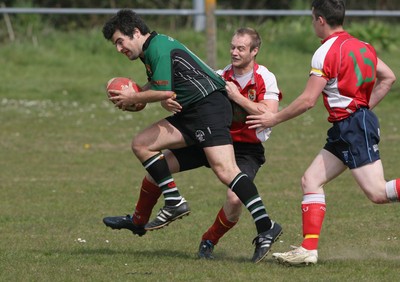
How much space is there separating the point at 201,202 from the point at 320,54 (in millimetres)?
4322

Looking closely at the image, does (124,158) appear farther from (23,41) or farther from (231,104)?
(23,41)

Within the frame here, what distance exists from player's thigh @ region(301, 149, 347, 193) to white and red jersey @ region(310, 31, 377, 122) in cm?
31

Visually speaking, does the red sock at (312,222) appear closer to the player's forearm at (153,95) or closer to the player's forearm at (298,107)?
the player's forearm at (298,107)

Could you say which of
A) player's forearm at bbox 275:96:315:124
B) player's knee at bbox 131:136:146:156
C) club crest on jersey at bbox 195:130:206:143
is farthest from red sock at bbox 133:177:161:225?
player's forearm at bbox 275:96:315:124

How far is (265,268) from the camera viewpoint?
7277 millimetres

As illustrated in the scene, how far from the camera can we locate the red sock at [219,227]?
807 cm

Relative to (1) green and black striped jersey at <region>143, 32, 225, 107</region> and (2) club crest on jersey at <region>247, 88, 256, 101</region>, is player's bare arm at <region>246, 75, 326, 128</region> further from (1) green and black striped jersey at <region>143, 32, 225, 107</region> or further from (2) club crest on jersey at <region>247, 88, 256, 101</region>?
(1) green and black striped jersey at <region>143, 32, 225, 107</region>

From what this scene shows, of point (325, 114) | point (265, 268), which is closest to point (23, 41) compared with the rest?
point (325, 114)

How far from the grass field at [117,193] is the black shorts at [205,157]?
0.77 m

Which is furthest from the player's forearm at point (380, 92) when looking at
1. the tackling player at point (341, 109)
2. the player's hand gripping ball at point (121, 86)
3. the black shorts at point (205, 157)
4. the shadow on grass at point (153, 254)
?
the player's hand gripping ball at point (121, 86)

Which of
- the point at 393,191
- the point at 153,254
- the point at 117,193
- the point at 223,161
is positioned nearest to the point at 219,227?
the point at 153,254

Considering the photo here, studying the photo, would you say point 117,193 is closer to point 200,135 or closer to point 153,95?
point 200,135

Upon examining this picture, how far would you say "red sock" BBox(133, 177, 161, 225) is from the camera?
26.7 feet

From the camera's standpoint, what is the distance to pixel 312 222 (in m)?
7.24
